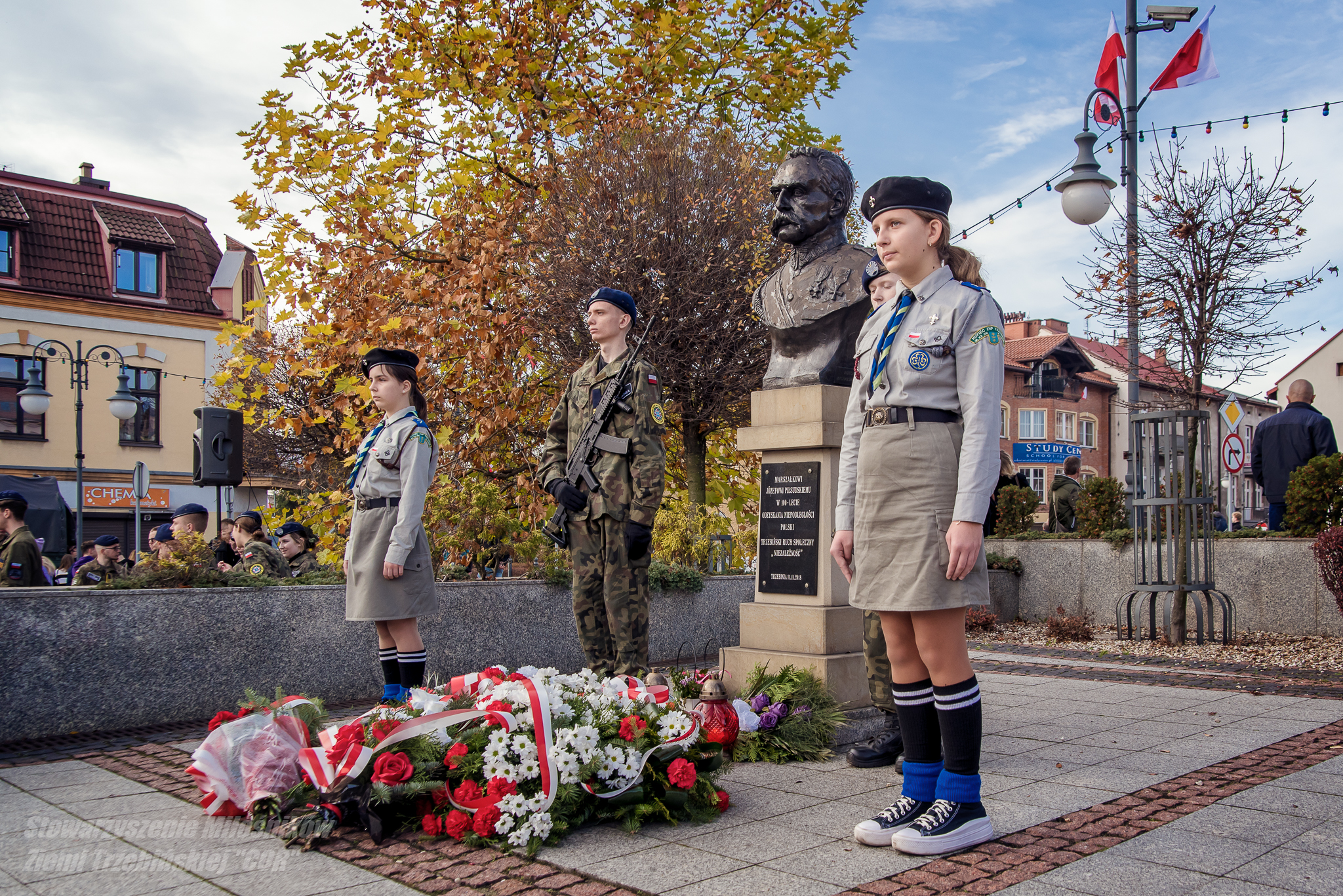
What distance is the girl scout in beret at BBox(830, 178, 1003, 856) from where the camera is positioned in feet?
10.8

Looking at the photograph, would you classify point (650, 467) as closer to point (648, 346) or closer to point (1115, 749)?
point (1115, 749)

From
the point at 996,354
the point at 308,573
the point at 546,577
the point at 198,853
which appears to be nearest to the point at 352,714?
the point at 308,573

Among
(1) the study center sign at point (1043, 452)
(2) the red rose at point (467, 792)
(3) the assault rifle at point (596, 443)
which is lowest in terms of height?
(2) the red rose at point (467, 792)

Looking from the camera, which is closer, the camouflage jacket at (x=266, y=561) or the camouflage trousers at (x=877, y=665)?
the camouflage trousers at (x=877, y=665)

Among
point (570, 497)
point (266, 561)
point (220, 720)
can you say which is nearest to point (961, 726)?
point (570, 497)

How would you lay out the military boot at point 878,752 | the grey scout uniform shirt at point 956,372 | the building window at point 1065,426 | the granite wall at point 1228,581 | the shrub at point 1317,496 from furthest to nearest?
the building window at point 1065,426, the granite wall at point 1228,581, the shrub at point 1317,496, the military boot at point 878,752, the grey scout uniform shirt at point 956,372

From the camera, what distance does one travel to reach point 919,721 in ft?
11.6

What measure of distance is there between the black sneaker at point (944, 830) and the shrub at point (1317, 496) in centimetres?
808

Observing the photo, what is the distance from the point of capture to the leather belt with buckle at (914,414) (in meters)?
3.45

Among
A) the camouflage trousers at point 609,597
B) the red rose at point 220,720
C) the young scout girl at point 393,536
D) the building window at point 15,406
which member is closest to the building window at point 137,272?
the building window at point 15,406

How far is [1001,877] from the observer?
306 cm

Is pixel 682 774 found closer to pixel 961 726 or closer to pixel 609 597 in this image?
pixel 961 726

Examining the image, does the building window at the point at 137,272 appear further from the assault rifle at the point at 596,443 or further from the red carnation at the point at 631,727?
the red carnation at the point at 631,727

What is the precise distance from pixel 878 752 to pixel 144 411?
30.0 m
